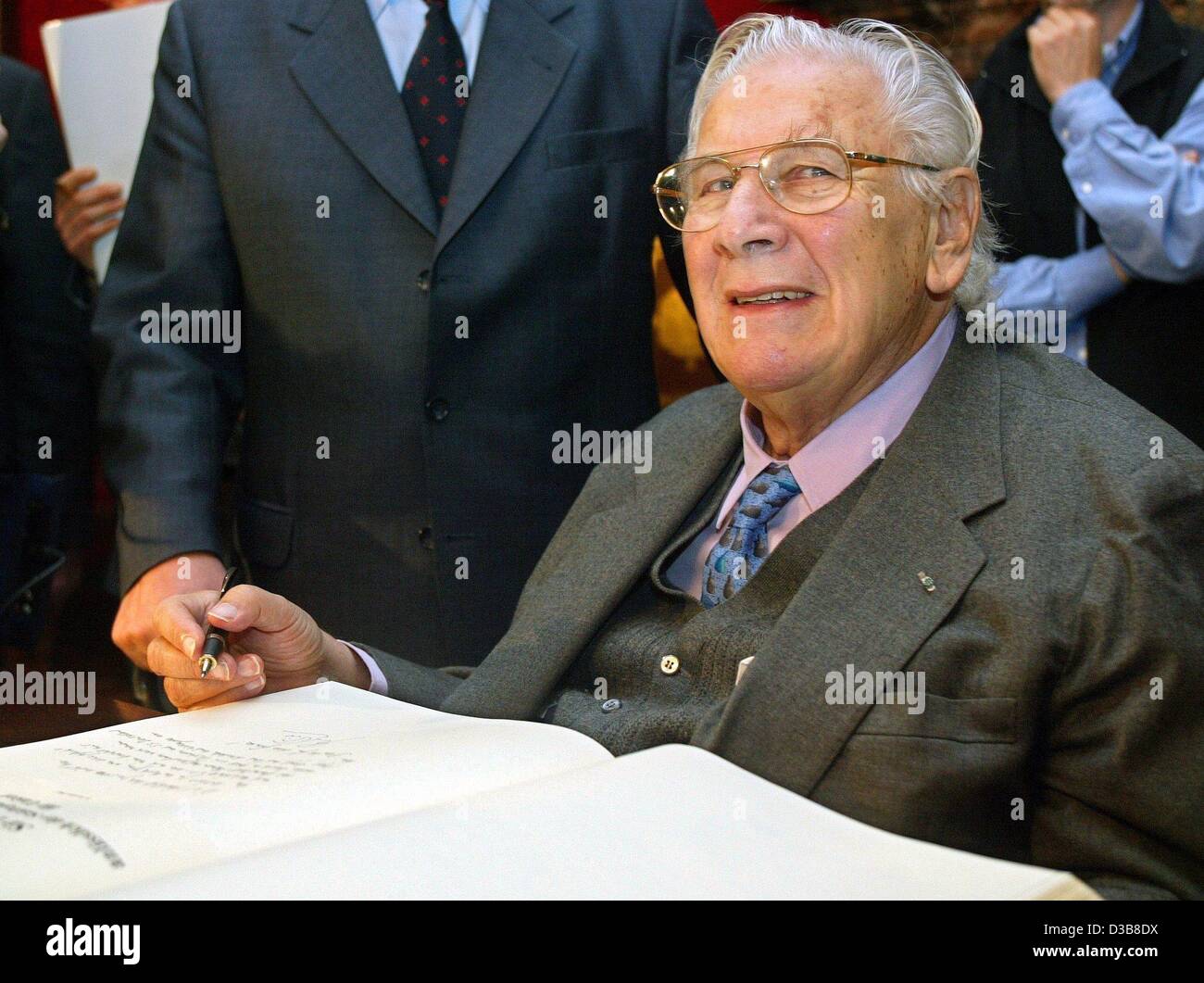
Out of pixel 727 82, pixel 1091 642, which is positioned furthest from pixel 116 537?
pixel 1091 642

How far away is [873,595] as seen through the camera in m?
1.40

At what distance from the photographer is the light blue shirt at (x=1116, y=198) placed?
2.38m

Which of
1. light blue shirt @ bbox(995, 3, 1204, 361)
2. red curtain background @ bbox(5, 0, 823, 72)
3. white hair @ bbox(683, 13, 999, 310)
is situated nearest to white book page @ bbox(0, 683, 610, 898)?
white hair @ bbox(683, 13, 999, 310)

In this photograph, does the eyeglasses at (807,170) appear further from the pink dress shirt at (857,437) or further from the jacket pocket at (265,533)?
the jacket pocket at (265,533)

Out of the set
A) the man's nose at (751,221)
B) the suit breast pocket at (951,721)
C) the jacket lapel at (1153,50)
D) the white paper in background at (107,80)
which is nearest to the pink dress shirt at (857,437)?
the man's nose at (751,221)

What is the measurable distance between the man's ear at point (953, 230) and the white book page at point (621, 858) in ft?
2.86

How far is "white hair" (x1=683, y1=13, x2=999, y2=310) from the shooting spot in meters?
1.61

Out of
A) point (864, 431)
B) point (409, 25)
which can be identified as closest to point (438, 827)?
point (864, 431)

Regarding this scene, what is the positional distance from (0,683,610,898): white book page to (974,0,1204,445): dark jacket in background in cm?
161

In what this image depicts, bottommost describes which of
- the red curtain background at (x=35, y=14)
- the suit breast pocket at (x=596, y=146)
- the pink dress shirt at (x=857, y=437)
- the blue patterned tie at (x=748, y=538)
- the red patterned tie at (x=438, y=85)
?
the blue patterned tie at (x=748, y=538)

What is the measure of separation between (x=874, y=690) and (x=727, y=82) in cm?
82

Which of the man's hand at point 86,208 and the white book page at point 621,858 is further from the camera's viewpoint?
the man's hand at point 86,208

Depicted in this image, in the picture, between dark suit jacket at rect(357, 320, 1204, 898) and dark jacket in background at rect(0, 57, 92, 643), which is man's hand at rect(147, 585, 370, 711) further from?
dark jacket in background at rect(0, 57, 92, 643)

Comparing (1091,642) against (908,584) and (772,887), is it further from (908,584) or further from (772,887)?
(772,887)
